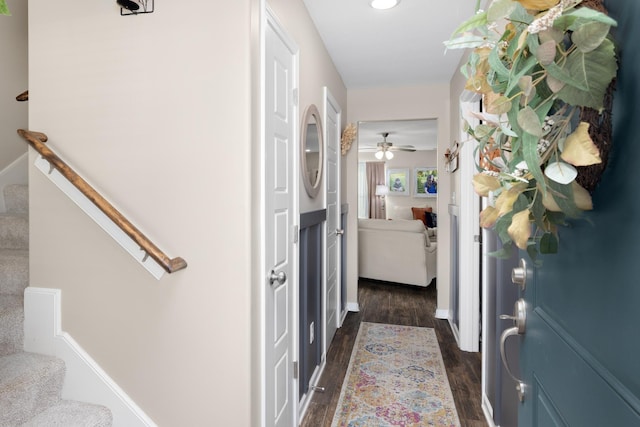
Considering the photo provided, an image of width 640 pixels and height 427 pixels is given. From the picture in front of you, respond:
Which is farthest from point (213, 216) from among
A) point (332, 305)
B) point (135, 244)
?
point (332, 305)

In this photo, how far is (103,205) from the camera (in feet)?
5.00

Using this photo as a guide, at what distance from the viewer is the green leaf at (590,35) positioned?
0.40m

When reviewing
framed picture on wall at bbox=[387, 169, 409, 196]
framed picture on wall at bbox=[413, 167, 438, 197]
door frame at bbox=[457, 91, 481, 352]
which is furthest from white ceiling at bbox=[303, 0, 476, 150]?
framed picture on wall at bbox=[387, 169, 409, 196]

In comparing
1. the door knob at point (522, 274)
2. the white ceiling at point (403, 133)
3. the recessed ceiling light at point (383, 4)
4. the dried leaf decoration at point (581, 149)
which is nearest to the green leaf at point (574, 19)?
the dried leaf decoration at point (581, 149)

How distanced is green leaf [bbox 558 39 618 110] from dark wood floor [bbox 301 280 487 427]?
2.15 m

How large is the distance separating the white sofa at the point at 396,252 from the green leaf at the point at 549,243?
432cm

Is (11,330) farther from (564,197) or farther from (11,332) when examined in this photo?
(564,197)

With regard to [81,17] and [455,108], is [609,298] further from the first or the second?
[455,108]

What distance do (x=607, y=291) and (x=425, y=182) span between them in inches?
364

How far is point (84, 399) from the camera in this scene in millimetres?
1671

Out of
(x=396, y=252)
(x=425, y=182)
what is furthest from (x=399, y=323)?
(x=425, y=182)

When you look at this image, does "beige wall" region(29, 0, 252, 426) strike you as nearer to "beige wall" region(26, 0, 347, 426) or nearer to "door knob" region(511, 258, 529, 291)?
"beige wall" region(26, 0, 347, 426)

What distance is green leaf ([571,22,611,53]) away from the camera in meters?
0.40

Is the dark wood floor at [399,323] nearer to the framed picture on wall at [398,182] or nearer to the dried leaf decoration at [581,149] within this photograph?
the dried leaf decoration at [581,149]
